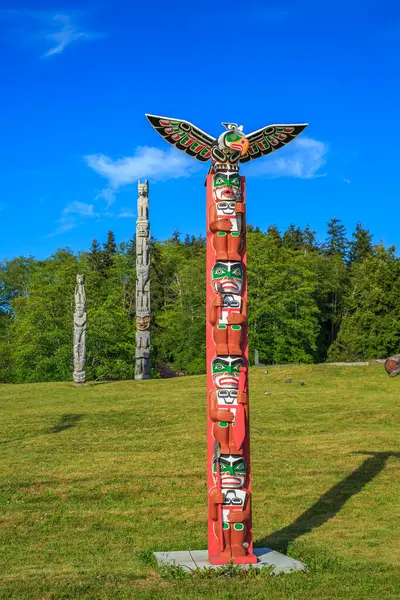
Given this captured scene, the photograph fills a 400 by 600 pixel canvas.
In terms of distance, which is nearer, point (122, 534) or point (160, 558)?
point (160, 558)

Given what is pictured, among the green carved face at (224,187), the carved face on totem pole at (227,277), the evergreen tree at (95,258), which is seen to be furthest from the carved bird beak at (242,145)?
the evergreen tree at (95,258)

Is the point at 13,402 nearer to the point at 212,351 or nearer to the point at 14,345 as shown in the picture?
the point at 212,351

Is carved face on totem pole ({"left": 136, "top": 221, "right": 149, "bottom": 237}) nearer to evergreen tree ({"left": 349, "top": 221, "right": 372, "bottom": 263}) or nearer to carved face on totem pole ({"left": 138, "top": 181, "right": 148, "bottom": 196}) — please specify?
carved face on totem pole ({"left": 138, "top": 181, "right": 148, "bottom": 196})

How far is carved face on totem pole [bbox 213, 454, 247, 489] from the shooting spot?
9.52 m

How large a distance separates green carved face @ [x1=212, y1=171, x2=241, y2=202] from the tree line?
38351 mm

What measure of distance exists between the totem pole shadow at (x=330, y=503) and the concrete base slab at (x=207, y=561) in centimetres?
89

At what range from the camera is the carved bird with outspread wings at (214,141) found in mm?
10336

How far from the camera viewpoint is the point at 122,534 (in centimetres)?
1205

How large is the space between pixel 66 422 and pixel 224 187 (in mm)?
15729

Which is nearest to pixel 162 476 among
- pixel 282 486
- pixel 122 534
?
pixel 282 486

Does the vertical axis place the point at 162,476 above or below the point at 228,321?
below

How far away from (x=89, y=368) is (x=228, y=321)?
40372 mm

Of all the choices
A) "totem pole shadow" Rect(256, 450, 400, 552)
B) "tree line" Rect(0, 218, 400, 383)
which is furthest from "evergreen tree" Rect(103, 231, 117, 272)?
"totem pole shadow" Rect(256, 450, 400, 552)

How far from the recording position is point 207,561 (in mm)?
9453
